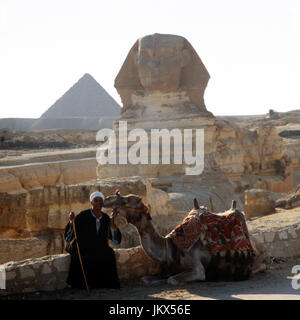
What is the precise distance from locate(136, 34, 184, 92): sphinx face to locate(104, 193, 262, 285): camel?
31.0 ft

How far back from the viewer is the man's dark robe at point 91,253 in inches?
155

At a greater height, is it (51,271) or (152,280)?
(51,271)

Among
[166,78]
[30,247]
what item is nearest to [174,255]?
[30,247]

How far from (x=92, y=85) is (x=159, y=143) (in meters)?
78.5

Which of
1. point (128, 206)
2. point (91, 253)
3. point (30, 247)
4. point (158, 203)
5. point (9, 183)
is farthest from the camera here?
point (9, 183)

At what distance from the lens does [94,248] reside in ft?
13.0

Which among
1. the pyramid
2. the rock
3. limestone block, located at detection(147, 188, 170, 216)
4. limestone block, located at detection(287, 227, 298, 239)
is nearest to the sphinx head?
the rock

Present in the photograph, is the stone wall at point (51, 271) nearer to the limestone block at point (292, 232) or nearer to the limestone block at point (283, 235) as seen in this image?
the limestone block at point (283, 235)

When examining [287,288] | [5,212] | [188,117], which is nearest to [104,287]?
[287,288]

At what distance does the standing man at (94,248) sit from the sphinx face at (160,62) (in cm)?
958

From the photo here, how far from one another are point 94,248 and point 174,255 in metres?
0.65

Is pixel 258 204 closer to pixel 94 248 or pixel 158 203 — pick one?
pixel 158 203

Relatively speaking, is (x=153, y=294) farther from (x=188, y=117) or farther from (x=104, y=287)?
(x=188, y=117)

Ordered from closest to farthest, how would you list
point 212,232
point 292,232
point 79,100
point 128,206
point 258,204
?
point 128,206, point 212,232, point 292,232, point 258,204, point 79,100
